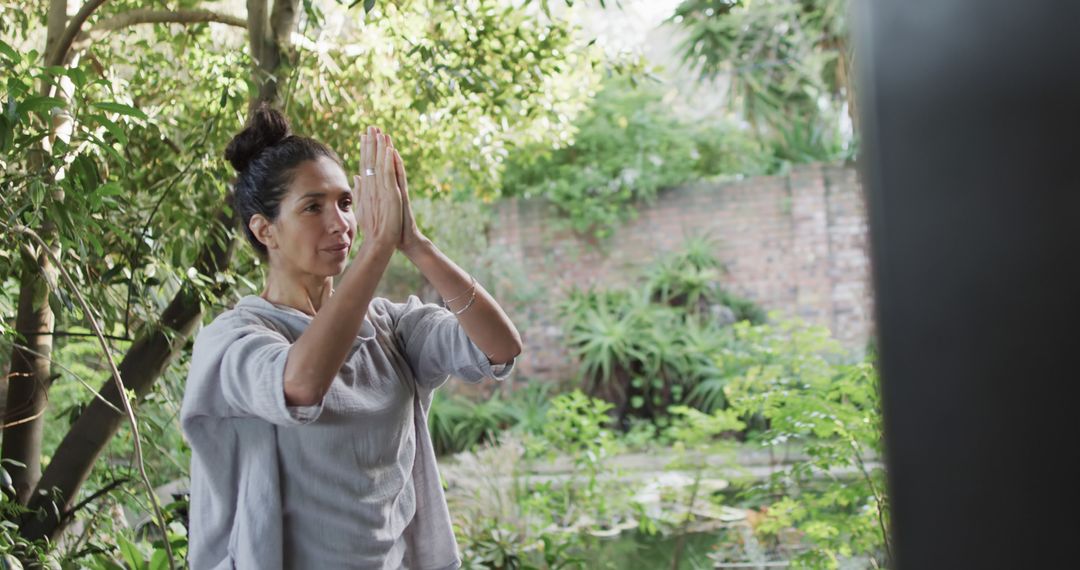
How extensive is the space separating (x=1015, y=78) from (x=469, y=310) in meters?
1.16

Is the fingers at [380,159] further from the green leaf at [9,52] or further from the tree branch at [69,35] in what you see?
the tree branch at [69,35]

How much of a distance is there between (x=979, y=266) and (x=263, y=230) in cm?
127

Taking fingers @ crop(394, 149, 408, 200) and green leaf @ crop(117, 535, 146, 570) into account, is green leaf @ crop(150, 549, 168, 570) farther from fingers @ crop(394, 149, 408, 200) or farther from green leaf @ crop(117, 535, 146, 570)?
fingers @ crop(394, 149, 408, 200)

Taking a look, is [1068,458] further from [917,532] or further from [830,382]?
[830,382]

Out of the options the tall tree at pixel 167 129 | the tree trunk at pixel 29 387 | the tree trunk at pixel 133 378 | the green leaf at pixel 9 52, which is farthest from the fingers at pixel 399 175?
the tree trunk at pixel 29 387

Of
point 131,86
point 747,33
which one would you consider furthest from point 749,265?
point 131,86

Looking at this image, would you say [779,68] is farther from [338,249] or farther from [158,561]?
[338,249]

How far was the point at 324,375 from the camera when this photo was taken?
1.13 m

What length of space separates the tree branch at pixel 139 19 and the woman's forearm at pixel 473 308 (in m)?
1.45

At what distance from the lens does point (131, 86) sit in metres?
2.75

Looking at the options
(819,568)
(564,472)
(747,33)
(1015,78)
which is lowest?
(564,472)

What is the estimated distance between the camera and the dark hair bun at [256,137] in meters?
1.42

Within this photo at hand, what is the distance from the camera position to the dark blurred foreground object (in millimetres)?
182

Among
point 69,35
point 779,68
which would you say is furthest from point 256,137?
point 779,68
